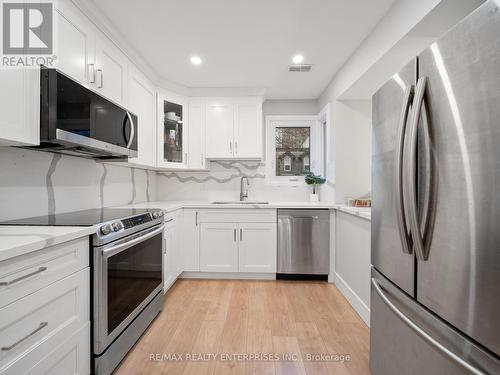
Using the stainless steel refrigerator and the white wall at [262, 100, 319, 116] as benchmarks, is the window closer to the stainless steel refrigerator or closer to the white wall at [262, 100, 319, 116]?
the white wall at [262, 100, 319, 116]

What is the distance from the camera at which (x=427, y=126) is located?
0.83 m

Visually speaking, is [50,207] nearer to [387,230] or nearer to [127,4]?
[127,4]

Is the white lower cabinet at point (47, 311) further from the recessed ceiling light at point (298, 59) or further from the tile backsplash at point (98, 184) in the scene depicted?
the recessed ceiling light at point (298, 59)

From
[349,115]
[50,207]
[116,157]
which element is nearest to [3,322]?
[50,207]

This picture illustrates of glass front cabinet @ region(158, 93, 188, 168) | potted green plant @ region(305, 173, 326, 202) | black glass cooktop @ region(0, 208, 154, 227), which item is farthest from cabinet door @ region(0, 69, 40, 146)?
potted green plant @ region(305, 173, 326, 202)

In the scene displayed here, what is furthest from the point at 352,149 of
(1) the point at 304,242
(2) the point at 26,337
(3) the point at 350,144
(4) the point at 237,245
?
(2) the point at 26,337

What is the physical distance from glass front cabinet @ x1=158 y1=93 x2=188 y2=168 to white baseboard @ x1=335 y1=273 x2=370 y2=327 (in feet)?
7.58

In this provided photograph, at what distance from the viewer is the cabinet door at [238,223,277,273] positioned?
2.78 m

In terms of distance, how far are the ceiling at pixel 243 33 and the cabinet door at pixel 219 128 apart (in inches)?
15.6

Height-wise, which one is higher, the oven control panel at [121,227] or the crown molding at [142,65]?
the crown molding at [142,65]

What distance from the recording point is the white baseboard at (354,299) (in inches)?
76.5

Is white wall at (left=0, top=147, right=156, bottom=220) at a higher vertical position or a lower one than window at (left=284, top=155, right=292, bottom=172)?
lower

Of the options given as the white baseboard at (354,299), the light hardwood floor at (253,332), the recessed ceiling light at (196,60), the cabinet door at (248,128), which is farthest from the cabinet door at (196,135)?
the white baseboard at (354,299)

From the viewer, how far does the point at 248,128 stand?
3.10m
